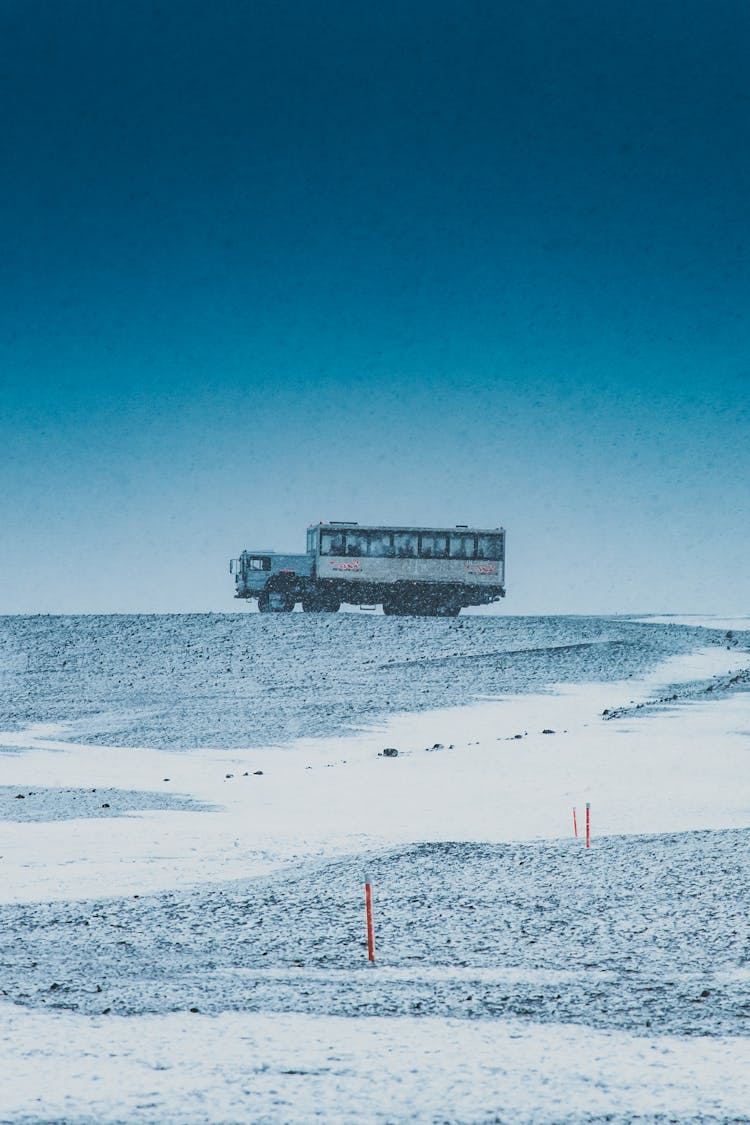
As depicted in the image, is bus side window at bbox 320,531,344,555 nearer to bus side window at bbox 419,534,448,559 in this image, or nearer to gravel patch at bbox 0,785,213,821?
bus side window at bbox 419,534,448,559

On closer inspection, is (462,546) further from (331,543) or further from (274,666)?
(274,666)

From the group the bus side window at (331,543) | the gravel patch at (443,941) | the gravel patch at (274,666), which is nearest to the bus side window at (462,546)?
the gravel patch at (274,666)

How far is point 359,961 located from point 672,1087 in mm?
3579

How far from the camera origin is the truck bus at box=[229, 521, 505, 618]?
4156 cm

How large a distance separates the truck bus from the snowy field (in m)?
12.2

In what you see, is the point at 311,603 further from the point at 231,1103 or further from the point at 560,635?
the point at 231,1103

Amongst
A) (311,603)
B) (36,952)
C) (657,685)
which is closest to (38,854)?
(36,952)

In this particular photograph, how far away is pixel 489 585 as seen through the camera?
4166 cm

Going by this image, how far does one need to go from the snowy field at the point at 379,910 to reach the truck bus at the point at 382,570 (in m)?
12.2

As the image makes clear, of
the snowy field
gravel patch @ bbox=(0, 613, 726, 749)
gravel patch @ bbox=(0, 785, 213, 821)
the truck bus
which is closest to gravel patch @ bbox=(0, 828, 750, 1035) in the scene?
the snowy field

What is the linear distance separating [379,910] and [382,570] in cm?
3055

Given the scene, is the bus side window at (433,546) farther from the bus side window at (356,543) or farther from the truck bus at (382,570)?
the bus side window at (356,543)

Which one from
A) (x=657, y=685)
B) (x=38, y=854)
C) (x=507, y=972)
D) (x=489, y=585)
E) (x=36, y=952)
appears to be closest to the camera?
(x=507, y=972)

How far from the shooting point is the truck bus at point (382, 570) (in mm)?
41562
